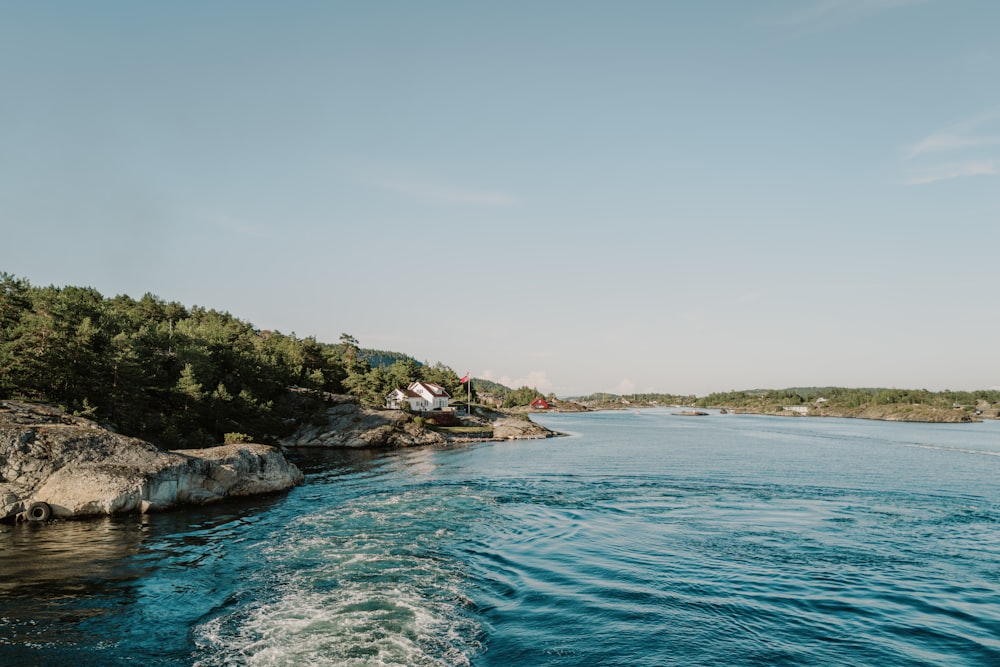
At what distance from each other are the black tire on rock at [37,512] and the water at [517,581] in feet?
4.16

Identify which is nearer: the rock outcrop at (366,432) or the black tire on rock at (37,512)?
the black tire on rock at (37,512)

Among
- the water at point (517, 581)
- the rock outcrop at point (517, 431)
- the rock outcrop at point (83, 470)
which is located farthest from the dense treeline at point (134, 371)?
the rock outcrop at point (517, 431)

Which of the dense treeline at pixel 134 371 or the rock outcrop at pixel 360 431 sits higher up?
the dense treeline at pixel 134 371

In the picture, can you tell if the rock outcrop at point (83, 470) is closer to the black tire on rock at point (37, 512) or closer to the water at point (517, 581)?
the black tire on rock at point (37, 512)

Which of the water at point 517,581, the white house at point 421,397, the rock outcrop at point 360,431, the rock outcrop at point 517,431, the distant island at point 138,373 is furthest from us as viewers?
the white house at point 421,397

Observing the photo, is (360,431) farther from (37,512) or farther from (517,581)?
(517,581)

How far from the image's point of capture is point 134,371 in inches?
2019

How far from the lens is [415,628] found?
16531mm

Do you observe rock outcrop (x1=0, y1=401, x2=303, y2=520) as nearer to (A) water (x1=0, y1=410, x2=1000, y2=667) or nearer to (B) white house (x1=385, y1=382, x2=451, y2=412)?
(A) water (x1=0, y1=410, x2=1000, y2=667)

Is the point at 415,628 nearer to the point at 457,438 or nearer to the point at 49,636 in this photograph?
the point at 49,636

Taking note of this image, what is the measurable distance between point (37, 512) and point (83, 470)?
117 inches

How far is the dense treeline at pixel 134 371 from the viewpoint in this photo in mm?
45625

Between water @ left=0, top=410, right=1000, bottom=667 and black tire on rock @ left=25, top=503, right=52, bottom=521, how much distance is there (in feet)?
4.16

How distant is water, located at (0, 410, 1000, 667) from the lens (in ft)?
50.1
